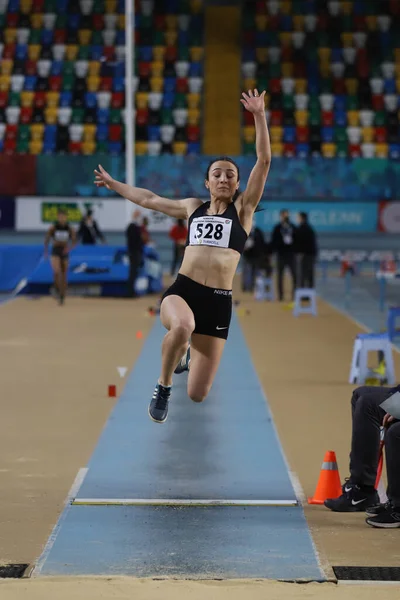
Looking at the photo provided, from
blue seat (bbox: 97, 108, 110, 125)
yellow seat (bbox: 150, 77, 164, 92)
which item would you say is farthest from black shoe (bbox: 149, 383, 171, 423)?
yellow seat (bbox: 150, 77, 164, 92)

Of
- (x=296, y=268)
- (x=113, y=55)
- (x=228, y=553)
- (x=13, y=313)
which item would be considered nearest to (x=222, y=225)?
(x=228, y=553)

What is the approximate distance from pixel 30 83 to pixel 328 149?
1093 cm

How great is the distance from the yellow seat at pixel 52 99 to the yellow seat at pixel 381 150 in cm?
1118

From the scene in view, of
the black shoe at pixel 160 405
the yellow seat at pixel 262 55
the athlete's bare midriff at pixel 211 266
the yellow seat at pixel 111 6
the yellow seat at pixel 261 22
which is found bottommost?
the black shoe at pixel 160 405

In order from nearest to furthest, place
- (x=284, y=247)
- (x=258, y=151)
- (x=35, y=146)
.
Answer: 1. (x=258, y=151)
2. (x=284, y=247)
3. (x=35, y=146)

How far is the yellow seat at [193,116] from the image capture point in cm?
4354

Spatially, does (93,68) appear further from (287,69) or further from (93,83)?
(287,69)

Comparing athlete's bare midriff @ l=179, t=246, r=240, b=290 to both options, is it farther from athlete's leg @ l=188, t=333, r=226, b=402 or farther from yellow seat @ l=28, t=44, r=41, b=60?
yellow seat @ l=28, t=44, r=41, b=60

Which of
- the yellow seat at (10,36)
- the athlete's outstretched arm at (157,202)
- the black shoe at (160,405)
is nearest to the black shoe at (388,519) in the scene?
the black shoe at (160,405)

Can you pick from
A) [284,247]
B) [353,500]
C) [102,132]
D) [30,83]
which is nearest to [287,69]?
[102,132]

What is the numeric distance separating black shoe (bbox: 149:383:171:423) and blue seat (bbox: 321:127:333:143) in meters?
35.5

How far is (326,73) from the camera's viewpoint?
45125mm

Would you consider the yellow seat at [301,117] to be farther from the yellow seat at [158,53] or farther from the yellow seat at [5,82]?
the yellow seat at [5,82]

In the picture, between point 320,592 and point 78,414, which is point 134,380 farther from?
point 320,592
